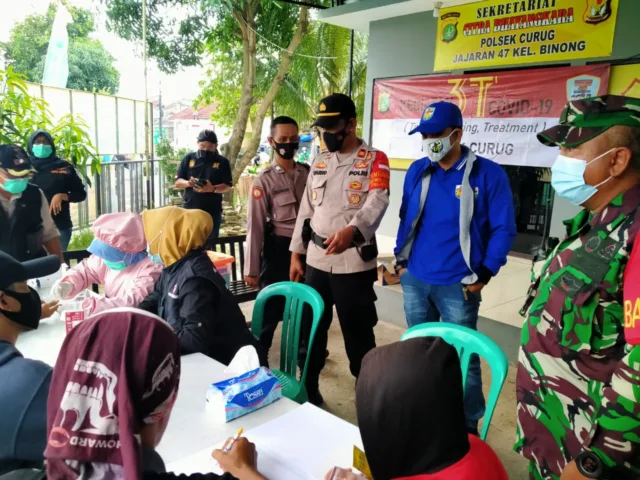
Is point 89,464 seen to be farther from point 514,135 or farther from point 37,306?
point 514,135

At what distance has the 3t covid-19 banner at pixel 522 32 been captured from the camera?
382 cm

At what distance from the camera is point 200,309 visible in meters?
1.82

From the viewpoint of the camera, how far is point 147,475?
910 millimetres

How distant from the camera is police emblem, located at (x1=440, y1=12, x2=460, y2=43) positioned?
4.79m

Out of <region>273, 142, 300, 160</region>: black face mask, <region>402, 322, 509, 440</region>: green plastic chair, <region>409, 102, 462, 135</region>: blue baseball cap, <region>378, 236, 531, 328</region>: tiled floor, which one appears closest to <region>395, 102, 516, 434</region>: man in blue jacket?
<region>409, 102, 462, 135</region>: blue baseball cap

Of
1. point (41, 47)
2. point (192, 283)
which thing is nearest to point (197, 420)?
point (192, 283)

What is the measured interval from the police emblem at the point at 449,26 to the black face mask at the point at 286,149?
2.83 meters

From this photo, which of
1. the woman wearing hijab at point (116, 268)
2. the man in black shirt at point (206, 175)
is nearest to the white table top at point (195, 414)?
the woman wearing hijab at point (116, 268)

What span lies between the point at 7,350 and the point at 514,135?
435 centimetres

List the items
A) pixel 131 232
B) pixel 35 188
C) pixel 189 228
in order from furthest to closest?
pixel 35 188, pixel 131 232, pixel 189 228

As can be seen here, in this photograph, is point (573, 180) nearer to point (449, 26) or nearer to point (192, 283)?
point (192, 283)

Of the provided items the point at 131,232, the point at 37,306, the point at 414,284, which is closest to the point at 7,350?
the point at 37,306

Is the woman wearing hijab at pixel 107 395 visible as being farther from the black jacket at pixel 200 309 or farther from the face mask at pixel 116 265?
the face mask at pixel 116 265

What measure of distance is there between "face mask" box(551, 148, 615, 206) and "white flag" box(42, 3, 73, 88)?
362 inches
